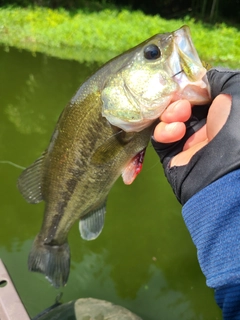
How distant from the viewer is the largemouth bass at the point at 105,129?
4.85 ft

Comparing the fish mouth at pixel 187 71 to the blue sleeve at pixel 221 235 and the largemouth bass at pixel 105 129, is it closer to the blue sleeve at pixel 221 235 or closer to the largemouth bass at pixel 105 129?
the largemouth bass at pixel 105 129

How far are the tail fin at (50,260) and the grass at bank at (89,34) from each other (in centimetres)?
656

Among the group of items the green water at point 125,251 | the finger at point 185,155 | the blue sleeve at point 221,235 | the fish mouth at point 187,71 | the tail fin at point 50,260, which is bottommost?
Answer: the green water at point 125,251

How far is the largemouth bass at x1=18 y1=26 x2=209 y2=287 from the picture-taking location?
4.85 ft

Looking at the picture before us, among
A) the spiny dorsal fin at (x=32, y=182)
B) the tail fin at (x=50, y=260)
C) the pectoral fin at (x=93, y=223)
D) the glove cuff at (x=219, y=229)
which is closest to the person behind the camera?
the glove cuff at (x=219, y=229)

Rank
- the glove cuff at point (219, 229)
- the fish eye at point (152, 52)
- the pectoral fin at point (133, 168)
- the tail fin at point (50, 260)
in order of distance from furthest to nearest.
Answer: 1. the tail fin at point (50, 260)
2. the pectoral fin at point (133, 168)
3. the fish eye at point (152, 52)
4. the glove cuff at point (219, 229)

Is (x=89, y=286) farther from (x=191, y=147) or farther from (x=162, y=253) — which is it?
(x=191, y=147)

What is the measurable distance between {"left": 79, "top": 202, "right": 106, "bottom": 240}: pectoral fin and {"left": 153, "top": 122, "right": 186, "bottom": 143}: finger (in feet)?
2.56

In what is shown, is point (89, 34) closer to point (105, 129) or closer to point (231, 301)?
point (105, 129)

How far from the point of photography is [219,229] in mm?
1204

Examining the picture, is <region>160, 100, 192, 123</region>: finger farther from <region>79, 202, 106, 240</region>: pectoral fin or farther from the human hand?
<region>79, 202, 106, 240</region>: pectoral fin

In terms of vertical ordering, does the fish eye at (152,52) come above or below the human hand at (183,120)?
above

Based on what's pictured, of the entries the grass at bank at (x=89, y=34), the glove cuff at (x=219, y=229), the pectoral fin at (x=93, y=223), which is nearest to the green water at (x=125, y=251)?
the pectoral fin at (x=93, y=223)

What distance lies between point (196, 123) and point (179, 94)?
0.25 meters
